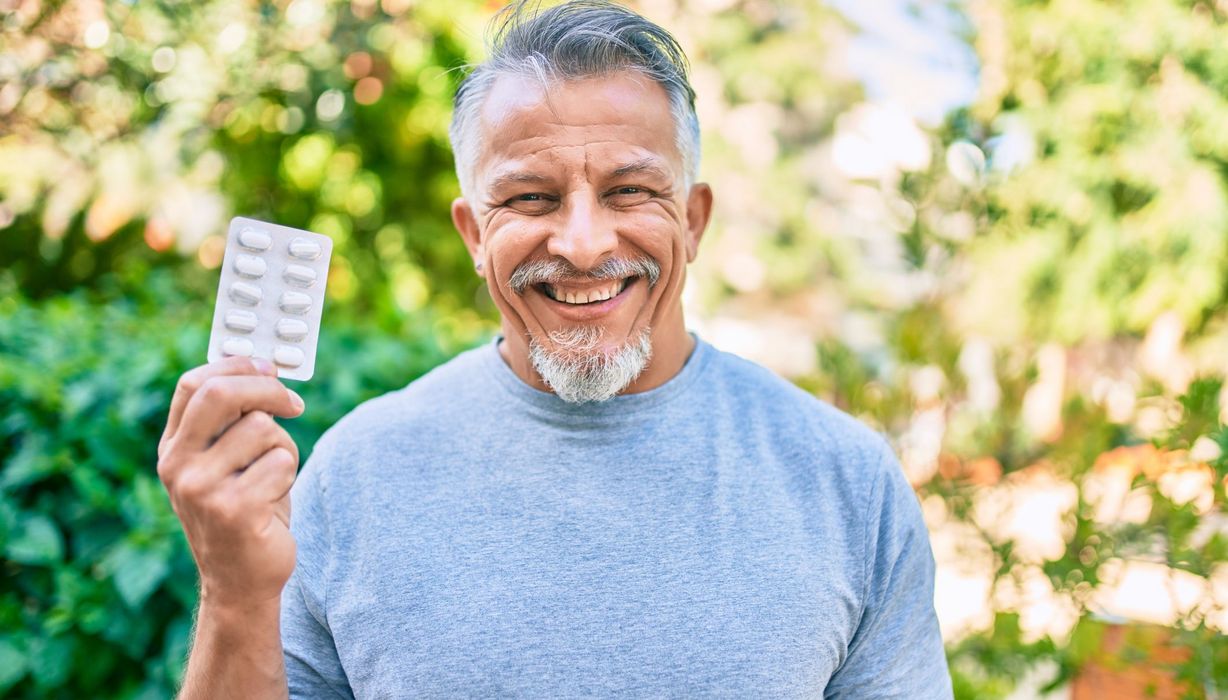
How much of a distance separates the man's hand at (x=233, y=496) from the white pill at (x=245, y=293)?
0.32ft

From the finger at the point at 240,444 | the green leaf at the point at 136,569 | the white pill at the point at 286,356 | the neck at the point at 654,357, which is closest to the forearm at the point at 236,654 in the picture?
the finger at the point at 240,444

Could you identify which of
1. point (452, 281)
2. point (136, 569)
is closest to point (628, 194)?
point (136, 569)

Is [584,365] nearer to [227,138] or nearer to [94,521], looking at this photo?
[94,521]

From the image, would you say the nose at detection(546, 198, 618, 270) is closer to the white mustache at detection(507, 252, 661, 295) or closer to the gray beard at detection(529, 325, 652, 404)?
the white mustache at detection(507, 252, 661, 295)

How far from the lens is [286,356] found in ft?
4.79

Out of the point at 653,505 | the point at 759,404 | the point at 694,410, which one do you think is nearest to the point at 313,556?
the point at 653,505

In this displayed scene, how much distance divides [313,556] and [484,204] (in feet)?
A: 2.27

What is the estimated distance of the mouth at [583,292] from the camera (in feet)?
5.55

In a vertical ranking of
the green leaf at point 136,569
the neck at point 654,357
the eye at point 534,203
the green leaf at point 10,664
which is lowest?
the green leaf at point 10,664

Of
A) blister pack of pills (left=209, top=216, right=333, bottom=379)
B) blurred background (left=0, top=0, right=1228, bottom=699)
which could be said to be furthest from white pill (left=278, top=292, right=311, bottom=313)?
blurred background (left=0, top=0, right=1228, bottom=699)

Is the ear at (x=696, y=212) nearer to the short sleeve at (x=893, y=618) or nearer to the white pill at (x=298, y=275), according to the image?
the short sleeve at (x=893, y=618)

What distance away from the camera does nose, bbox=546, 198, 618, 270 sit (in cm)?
163

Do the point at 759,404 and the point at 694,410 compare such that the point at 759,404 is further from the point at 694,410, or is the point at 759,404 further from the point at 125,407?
the point at 125,407

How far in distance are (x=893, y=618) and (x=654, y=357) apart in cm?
62
